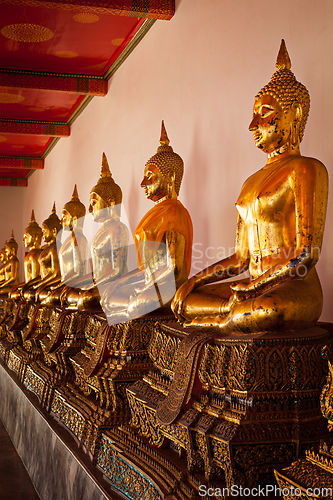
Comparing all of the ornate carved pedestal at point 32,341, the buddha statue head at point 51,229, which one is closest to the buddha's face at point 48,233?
the buddha statue head at point 51,229

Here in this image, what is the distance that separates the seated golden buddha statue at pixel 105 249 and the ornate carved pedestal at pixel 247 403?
1665 millimetres

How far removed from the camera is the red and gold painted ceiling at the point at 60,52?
3.48m

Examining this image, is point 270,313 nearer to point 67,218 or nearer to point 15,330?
point 67,218

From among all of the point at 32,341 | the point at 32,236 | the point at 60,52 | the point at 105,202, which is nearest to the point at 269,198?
the point at 105,202

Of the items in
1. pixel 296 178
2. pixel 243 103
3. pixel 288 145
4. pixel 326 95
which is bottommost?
pixel 296 178

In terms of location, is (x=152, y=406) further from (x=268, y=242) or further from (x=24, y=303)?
(x=24, y=303)

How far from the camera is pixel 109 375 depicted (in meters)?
2.46

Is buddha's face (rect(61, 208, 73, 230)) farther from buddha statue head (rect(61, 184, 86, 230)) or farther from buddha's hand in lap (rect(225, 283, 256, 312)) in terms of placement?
buddha's hand in lap (rect(225, 283, 256, 312))

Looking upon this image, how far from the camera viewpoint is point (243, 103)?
275 cm

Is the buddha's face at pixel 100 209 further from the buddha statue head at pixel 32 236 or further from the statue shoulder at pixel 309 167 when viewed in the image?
the buddha statue head at pixel 32 236

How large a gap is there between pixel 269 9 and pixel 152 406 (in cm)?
200

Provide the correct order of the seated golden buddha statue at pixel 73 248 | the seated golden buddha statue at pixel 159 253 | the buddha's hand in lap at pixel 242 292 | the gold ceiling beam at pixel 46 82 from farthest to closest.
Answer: the gold ceiling beam at pixel 46 82 → the seated golden buddha statue at pixel 73 248 → the seated golden buddha statue at pixel 159 253 → the buddha's hand in lap at pixel 242 292

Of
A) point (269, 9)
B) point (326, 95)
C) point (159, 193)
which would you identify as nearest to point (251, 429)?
point (326, 95)

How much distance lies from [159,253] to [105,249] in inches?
31.8
